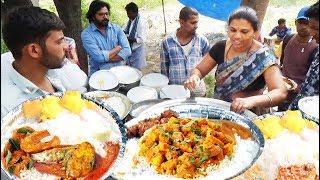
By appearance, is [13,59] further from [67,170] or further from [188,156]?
[188,156]

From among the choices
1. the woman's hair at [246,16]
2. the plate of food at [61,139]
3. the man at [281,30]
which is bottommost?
the man at [281,30]

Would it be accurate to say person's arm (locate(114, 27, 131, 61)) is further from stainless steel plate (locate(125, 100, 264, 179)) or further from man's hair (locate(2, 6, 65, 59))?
man's hair (locate(2, 6, 65, 59))

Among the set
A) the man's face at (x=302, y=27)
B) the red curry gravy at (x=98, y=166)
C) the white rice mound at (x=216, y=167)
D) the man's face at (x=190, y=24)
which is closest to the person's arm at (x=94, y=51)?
the man's face at (x=190, y=24)

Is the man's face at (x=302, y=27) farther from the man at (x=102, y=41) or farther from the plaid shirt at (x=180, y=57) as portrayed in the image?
the man at (x=102, y=41)

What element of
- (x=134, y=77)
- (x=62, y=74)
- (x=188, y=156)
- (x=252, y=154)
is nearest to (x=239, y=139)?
(x=252, y=154)

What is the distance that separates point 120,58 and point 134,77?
103cm

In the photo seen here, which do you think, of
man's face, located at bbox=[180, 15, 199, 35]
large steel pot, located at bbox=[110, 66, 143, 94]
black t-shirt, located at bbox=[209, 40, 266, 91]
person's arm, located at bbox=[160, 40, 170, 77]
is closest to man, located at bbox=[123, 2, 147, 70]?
person's arm, located at bbox=[160, 40, 170, 77]

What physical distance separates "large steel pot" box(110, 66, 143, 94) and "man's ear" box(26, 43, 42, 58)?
116cm

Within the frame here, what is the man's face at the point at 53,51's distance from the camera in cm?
196

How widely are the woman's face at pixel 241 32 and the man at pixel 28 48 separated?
1.28 m

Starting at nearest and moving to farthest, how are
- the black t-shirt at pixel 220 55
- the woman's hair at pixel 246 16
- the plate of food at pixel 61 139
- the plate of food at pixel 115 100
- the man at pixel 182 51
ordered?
the plate of food at pixel 61 139, the plate of food at pixel 115 100, the woman's hair at pixel 246 16, the black t-shirt at pixel 220 55, the man at pixel 182 51

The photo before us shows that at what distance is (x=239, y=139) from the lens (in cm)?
174

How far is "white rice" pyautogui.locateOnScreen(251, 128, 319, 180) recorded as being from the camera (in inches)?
64.3

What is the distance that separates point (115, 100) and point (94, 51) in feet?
5.30
